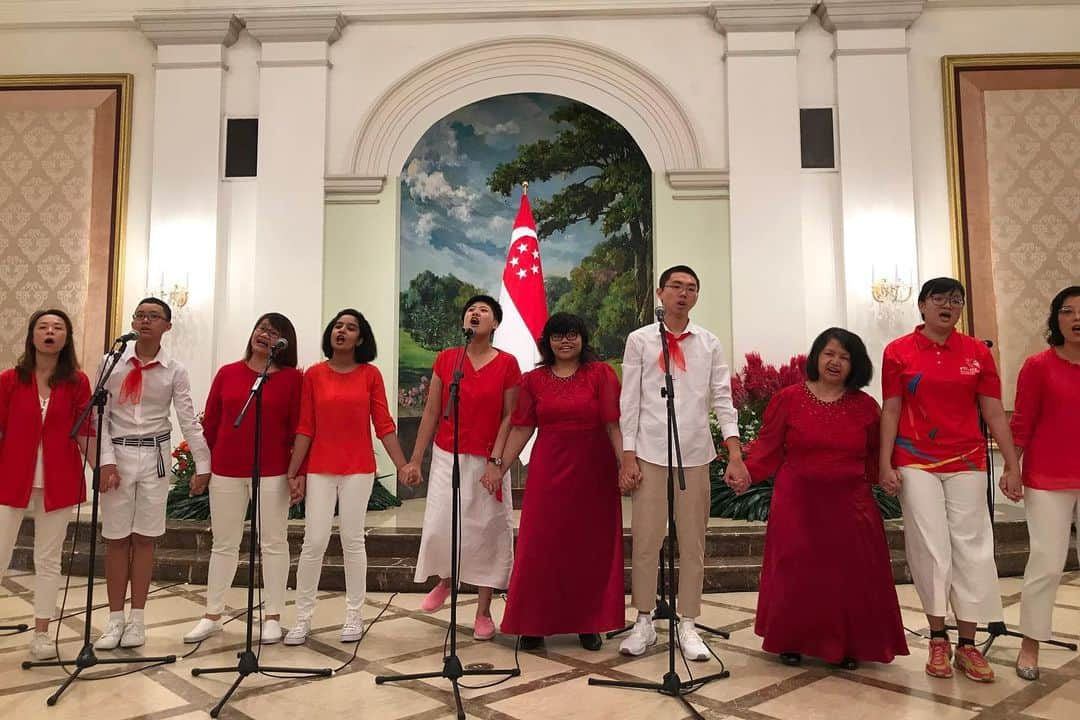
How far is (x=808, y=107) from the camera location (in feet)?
24.1

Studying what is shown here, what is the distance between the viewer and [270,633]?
12.1 ft

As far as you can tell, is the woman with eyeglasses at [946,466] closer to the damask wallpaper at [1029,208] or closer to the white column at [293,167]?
the damask wallpaper at [1029,208]

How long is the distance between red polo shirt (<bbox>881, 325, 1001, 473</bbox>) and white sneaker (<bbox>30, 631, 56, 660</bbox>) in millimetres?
3903

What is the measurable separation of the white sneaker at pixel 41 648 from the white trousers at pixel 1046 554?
434cm

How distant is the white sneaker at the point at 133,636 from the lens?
3.61m

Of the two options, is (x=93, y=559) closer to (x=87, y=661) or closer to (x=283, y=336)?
(x=87, y=661)

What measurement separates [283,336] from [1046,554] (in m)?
3.57

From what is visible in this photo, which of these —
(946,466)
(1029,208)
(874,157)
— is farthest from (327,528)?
(1029,208)

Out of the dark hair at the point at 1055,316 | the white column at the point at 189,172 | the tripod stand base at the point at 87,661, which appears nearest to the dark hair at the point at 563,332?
the dark hair at the point at 1055,316

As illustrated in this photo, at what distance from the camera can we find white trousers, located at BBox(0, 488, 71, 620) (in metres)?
3.53

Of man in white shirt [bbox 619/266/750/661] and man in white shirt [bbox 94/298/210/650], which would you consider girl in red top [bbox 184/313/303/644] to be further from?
man in white shirt [bbox 619/266/750/661]

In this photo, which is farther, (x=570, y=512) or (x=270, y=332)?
(x=270, y=332)

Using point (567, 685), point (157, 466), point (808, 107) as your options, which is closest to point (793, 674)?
point (567, 685)

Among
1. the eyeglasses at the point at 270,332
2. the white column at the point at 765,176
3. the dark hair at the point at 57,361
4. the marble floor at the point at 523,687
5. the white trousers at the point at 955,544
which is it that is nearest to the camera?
the marble floor at the point at 523,687
